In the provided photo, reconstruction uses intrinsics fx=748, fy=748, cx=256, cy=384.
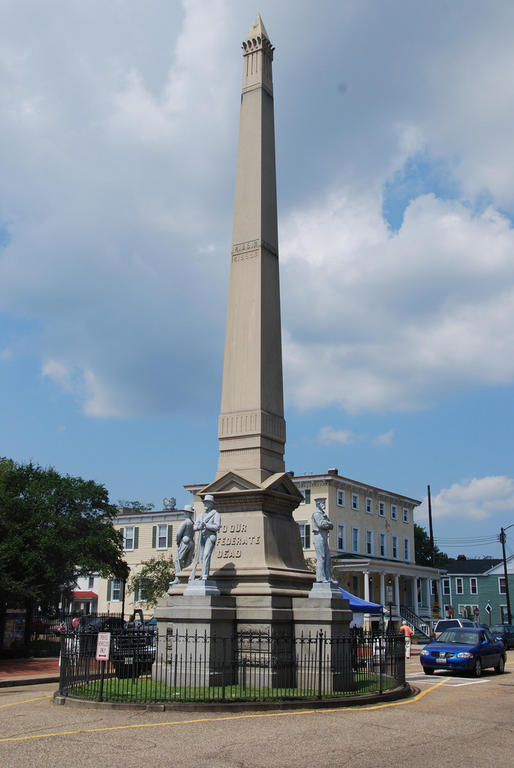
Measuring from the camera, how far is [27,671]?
936 inches

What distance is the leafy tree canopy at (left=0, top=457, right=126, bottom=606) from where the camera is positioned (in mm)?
27641

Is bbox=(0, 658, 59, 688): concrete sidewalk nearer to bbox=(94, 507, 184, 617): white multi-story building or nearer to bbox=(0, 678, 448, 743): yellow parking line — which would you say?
bbox=(0, 678, 448, 743): yellow parking line

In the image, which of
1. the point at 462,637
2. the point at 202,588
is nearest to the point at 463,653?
the point at 462,637

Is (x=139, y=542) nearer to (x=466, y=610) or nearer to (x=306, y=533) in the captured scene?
(x=306, y=533)

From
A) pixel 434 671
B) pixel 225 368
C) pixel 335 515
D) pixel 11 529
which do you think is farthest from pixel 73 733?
pixel 335 515

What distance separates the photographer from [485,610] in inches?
2827

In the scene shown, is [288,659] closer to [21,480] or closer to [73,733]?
[73,733]

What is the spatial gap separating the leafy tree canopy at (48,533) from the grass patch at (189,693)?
40.9 ft

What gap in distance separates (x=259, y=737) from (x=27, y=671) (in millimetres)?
16366

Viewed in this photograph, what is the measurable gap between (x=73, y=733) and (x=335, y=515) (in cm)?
4254

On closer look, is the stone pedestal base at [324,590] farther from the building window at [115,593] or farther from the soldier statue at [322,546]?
the building window at [115,593]

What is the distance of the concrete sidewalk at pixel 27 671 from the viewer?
67.3 feet

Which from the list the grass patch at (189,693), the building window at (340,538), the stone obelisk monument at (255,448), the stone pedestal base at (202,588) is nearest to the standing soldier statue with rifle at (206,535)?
the stone pedestal base at (202,588)

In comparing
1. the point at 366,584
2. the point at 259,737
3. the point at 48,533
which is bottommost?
the point at 259,737
